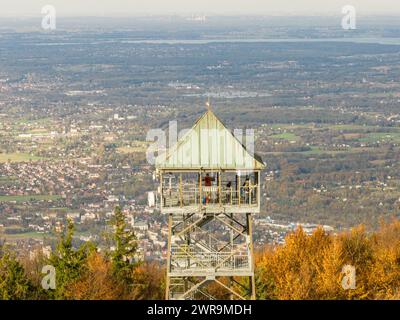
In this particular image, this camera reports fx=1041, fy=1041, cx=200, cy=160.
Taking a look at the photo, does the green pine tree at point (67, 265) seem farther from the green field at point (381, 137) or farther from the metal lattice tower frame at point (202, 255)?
the green field at point (381, 137)

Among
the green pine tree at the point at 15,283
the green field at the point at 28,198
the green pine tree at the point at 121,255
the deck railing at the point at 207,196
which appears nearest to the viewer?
the deck railing at the point at 207,196

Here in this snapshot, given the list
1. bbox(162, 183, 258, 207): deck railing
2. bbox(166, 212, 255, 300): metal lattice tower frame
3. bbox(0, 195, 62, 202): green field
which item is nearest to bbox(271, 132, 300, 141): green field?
bbox(0, 195, 62, 202): green field

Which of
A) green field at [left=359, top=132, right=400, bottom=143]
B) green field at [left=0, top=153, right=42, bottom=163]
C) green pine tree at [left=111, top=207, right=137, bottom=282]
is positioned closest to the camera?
green pine tree at [left=111, top=207, right=137, bottom=282]

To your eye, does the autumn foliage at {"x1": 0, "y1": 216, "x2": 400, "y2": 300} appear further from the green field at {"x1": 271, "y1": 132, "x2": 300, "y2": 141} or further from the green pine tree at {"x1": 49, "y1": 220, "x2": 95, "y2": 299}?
the green field at {"x1": 271, "y1": 132, "x2": 300, "y2": 141}

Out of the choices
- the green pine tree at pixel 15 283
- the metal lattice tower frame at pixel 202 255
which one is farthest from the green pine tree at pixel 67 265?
the metal lattice tower frame at pixel 202 255

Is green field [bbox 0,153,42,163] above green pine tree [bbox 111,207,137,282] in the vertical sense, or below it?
below

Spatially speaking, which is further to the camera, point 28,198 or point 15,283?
point 28,198

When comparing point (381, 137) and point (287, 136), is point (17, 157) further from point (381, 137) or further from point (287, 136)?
point (381, 137)

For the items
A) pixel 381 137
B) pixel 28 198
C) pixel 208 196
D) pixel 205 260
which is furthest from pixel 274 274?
pixel 381 137
